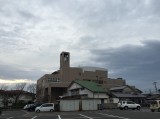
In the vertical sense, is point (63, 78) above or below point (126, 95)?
above

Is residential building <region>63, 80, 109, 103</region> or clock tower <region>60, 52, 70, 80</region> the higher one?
clock tower <region>60, 52, 70, 80</region>

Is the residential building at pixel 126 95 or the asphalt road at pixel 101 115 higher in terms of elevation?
the residential building at pixel 126 95

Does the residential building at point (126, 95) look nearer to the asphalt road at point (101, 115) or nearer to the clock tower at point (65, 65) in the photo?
the clock tower at point (65, 65)

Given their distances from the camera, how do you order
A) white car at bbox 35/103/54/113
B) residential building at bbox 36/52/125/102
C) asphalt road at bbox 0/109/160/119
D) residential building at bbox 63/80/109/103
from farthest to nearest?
residential building at bbox 36/52/125/102, residential building at bbox 63/80/109/103, white car at bbox 35/103/54/113, asphalt road at bbox 0/109/160/119

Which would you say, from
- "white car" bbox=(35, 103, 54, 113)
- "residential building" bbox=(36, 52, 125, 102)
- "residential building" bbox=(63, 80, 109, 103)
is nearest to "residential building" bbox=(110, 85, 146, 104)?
"residential building" bbox=(63, 80, 109, 103)

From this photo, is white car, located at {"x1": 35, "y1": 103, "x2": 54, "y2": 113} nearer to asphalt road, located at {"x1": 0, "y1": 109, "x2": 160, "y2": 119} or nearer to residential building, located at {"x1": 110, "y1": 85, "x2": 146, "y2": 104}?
asphalt road, located at {"x1": 0, "y1": 109, "x2": 160, "y2": 119}

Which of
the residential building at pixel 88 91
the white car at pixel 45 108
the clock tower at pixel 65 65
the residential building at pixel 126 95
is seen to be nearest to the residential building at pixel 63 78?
the clock tower at pixel 65 65

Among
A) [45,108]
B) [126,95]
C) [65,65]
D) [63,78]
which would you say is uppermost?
[65,65]

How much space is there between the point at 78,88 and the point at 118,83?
172 feet

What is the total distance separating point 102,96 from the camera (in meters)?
78.0

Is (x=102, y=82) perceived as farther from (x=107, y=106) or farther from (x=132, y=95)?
(x=107, y=106)

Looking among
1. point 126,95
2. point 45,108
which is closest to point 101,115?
point 45,108

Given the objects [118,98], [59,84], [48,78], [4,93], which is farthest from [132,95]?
[4,93]

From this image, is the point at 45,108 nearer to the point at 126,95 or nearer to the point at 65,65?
the point at 126,95
